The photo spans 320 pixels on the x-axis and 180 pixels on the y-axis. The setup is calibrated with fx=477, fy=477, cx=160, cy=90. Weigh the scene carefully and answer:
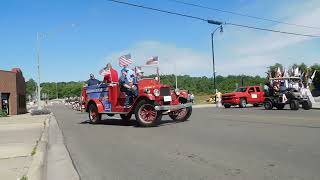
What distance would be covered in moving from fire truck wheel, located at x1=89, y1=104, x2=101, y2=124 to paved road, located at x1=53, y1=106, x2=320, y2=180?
18.2 feet

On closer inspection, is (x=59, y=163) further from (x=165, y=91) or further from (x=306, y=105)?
(x=306, y=105)

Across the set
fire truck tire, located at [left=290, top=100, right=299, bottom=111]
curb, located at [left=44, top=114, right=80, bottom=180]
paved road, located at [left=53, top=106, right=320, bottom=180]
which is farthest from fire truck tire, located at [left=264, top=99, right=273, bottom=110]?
curb, located at [left=44, top=114, right=80, bottom=180]

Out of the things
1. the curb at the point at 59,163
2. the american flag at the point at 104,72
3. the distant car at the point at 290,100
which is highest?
the american flag at the point at 104,72

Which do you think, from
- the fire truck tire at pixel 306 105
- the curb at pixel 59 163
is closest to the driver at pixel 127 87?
the curb at pixel 59 163

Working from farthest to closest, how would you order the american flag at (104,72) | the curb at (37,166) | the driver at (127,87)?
the american flag at (104,72), the driver at (127,87), the curb at (37,166)

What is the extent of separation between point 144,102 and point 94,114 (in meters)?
4.01

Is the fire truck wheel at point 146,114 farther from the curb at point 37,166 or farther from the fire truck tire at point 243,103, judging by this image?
the fire truck tire at point 243,103

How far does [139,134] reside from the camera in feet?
49.2

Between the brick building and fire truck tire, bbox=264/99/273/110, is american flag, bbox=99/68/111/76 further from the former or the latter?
the brick building

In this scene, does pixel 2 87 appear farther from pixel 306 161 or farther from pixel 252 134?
pixel 306 161

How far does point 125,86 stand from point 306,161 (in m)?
10.8

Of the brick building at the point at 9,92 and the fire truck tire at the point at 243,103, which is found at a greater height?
the brick building at the point at 9,92

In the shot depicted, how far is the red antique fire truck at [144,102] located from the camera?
17.5 metres

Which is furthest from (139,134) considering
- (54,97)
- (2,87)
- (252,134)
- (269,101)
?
(54,97)
